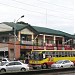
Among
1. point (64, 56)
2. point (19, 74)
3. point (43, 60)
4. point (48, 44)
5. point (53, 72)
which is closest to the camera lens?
point (19, 74)

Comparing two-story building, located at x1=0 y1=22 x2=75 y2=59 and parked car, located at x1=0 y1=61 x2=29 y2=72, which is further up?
two-story building, located at x1=0 y1=22 x2=75 y2=59

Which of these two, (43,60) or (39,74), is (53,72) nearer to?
(39,74)

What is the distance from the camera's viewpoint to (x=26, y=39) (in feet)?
247

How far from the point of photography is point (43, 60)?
44.9m

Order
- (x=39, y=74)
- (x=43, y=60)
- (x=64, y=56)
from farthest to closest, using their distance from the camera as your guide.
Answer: (x=64, y=56) < (x=43, y=60) < (x=39, y=74)

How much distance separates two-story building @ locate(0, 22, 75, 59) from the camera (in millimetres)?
69500

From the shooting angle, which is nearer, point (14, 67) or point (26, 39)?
point (14, 67)

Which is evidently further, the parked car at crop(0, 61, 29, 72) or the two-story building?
the two-story building

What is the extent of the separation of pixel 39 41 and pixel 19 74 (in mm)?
67897

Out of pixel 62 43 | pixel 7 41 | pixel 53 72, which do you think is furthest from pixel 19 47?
pixel 53 72

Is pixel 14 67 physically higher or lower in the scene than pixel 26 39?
lower

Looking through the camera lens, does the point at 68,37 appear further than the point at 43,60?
Yes

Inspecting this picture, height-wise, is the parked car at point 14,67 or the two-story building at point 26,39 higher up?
the two-story building at point 26,39

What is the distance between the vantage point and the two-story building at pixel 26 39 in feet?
228
